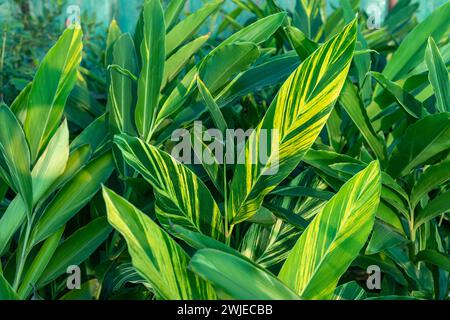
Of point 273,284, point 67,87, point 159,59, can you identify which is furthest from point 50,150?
point 273,284

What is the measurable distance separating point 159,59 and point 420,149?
0.39 meters

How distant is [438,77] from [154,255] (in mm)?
498

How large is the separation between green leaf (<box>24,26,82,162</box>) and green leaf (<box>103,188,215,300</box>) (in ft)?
0.95

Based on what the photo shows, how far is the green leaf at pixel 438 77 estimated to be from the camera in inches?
39.9

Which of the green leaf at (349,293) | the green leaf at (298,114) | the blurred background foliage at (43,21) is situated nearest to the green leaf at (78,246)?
the green leaf at (298,114)

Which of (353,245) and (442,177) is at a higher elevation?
(442,177)

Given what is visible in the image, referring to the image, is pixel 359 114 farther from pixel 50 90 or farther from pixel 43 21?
pixel 43 21

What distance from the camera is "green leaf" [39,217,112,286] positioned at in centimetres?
102

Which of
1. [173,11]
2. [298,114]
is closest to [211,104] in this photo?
[298,114]

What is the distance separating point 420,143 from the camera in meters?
0.98

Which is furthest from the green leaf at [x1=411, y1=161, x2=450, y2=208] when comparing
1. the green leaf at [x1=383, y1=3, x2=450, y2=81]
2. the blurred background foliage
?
the blurred background foliage
